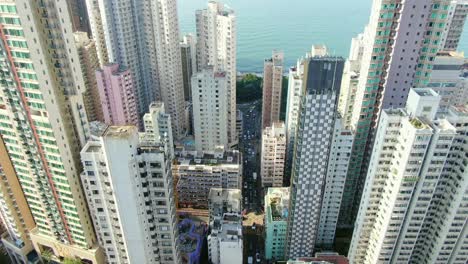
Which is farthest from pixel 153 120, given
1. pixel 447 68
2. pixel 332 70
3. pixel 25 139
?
pixel 447 68

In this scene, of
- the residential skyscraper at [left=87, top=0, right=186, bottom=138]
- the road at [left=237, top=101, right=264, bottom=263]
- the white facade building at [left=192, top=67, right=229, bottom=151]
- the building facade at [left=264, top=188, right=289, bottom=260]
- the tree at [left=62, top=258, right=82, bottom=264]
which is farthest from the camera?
the residential skyscraper at [left=87, top=0, right=186, bottom=138]

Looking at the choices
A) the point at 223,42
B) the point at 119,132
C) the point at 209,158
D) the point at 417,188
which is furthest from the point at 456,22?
the point at 119,132

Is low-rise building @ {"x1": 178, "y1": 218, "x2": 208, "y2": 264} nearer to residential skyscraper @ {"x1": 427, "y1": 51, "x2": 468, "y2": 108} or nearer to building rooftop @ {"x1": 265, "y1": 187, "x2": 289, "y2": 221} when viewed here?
building rooftop @ {"x1": 265, "y1": 187, "x2": 289, "y2": 221}

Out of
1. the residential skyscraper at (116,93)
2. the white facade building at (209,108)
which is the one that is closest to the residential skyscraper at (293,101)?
the white facade building at (209,108)

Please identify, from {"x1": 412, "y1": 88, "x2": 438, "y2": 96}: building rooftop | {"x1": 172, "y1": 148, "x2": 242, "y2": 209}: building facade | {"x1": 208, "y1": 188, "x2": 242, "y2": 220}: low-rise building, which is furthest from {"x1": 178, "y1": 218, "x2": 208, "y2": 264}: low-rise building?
{"x1": 412, "y1": 88, "x2": 438, "y2": 96}: building rooftop

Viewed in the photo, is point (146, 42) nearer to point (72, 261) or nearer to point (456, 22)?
point (72, 261)

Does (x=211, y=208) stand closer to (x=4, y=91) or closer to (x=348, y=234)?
(x=348, y=234)

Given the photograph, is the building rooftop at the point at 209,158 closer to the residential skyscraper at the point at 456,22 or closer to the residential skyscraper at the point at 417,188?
the residential skyscraper at the point at 417,188

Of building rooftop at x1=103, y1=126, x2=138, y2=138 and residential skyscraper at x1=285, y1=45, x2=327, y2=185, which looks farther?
residential skyscraper at x1=285, y1=45, x2=327, y2=185
